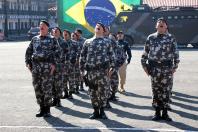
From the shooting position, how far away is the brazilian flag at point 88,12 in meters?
36.6

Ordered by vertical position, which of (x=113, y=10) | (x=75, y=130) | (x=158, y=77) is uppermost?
(x=113, y=10)

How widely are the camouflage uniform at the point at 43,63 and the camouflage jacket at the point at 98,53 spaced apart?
896 millimetres

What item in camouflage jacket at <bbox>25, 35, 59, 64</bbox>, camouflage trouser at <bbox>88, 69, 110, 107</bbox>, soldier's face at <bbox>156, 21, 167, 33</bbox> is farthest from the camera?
camouflage jacket at <bbox>25, 35, 59, 64</bbox>

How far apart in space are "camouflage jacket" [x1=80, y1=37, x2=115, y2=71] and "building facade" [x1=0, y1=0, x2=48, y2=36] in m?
54.1

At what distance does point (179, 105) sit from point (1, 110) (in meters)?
4.25

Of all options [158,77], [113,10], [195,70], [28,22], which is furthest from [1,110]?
[28,22]

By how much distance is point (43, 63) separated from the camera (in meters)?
9.52

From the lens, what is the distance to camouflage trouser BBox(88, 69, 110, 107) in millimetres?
8992

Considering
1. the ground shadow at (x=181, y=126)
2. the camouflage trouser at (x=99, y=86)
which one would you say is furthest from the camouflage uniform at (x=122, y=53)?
the ground shadow at (x=181, y=126)

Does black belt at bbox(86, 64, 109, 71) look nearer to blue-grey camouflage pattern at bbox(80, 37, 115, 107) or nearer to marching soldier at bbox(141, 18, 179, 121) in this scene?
blue-grey camouflage pattern at bbox(80, 37, 115, 107)

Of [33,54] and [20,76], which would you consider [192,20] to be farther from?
[33,54]

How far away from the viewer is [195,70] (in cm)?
1839

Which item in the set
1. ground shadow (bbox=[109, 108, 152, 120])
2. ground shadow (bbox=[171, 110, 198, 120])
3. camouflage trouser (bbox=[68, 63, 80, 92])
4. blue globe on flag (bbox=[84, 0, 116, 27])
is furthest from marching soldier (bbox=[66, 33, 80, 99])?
blue globe on flag (bbox=[84, 0, 116, 27])

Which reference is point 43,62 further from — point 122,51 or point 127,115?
point 122,51
